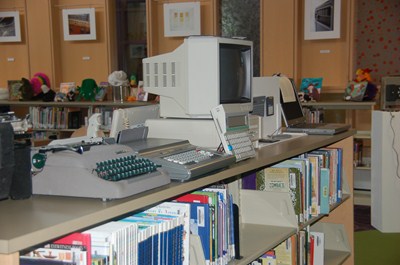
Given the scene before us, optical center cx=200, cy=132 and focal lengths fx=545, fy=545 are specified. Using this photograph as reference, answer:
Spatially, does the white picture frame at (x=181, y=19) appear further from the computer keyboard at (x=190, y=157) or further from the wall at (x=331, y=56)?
the computer keyboard at (x=190, y=157)

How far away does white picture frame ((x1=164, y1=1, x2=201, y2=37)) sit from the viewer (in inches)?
270

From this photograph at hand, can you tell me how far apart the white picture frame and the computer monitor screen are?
14.5ft

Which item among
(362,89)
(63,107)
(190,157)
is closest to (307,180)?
(190,157)

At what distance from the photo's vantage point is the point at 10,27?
795 centimetres

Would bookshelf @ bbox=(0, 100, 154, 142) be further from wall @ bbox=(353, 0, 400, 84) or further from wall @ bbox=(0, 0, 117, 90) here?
wall @ bbox=(353, 0, 400, 84)

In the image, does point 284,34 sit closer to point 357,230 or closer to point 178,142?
point 357,230

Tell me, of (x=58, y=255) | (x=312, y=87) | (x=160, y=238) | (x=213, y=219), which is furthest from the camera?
(x=312, y=87)

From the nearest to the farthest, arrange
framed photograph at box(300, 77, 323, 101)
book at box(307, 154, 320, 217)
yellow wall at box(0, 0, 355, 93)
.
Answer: book at box(307, 154, 320, 217), framed photograph at box(300, 77, 323, 101), yellow wall at box(0, 0, 355, 93)

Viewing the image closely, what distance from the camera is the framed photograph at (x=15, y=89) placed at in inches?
290

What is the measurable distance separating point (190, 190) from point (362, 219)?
4.04m

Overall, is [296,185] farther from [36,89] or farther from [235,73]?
[36,89]

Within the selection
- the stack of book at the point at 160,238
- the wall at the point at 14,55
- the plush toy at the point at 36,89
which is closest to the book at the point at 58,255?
the stack of book at the point at 160,238

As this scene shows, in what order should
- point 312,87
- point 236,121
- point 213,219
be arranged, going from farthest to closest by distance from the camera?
point 312,87 < point 236,121 < point 213,219

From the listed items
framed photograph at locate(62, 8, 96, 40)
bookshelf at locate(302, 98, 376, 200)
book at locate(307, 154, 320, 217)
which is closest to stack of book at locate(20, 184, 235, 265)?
book at locate(307, 154, 320, 217)
